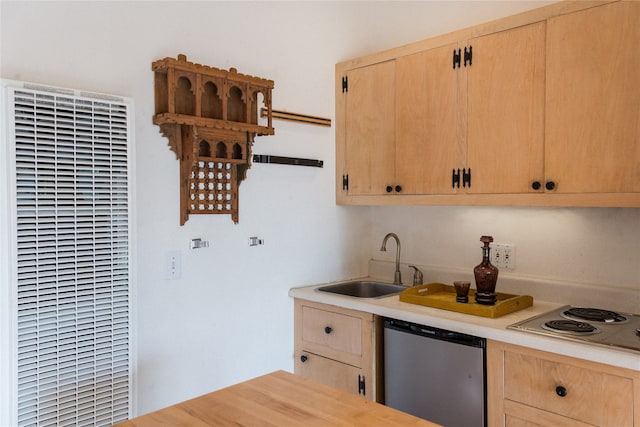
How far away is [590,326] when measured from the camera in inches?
75.0

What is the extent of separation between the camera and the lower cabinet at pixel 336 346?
2.40 m

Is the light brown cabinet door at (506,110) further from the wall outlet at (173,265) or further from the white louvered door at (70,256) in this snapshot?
the white louvered door at (70,256)

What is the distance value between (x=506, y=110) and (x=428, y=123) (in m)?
0.42

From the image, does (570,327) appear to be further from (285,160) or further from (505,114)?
(285,160)

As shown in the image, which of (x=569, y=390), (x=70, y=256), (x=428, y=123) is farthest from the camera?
(x=428, y=123)

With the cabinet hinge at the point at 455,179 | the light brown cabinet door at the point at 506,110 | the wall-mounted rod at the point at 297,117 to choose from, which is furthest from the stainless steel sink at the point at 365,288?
the wall-mounted rod at the point at 297,117

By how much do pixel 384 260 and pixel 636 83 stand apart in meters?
1.72

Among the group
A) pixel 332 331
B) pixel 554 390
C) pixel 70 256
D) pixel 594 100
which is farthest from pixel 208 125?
pixel 554 390

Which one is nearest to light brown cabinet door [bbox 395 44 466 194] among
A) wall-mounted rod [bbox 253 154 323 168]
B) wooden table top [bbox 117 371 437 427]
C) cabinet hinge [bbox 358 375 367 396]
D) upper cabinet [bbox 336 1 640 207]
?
upper cabinet [bbox 336 1 640 207]

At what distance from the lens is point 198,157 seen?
7.34 feet

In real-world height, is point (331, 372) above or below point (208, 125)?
below

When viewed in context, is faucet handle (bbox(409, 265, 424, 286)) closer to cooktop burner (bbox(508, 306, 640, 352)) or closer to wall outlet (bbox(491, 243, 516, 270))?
wall outlet (bbox(491, 243, 516, 270))

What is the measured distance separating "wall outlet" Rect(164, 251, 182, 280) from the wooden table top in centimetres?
90

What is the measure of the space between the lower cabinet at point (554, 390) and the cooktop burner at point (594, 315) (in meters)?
0.38
